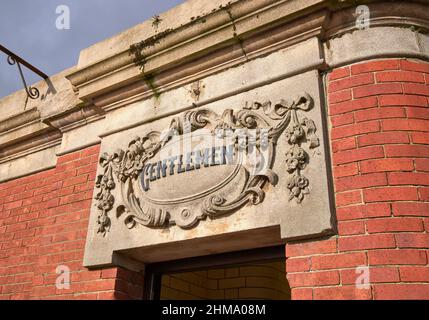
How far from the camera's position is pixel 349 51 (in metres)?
2.77

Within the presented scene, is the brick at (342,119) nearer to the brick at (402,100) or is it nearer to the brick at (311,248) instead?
the brick at (402,100)

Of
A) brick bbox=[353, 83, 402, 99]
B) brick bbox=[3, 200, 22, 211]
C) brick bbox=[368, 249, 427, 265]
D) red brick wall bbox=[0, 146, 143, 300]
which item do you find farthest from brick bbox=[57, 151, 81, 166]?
brick bbox=[368, 249, 427, 265]

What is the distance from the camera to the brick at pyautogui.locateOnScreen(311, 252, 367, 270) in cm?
225

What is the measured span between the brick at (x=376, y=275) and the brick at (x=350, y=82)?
110 cm

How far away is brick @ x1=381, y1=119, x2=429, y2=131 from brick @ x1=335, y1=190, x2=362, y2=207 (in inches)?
16.3

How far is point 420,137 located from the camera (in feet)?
8.08

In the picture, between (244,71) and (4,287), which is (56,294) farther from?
(244,71)

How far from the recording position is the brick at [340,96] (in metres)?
2.67

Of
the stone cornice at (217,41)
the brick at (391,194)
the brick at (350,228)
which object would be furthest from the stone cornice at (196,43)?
Answer: the brick at (350,228)

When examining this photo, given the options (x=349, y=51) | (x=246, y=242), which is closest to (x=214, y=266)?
(x=246, y=242)

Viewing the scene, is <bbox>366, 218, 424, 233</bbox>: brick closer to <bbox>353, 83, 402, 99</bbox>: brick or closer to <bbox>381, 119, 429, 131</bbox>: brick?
<bbox>381, 119, 429, 131</bbox>: brick

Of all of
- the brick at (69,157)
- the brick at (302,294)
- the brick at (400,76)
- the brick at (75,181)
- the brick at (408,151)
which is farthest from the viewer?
the brick at (69,157)
